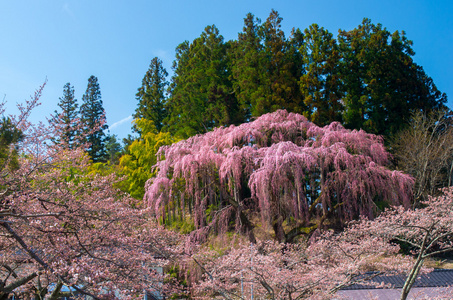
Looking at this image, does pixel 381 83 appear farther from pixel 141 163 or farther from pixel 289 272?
pixel 289 272

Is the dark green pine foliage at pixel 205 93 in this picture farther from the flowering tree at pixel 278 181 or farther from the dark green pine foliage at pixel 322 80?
the flowering tree at pixel 278 181

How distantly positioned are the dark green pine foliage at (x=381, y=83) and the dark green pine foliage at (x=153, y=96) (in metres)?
10.8

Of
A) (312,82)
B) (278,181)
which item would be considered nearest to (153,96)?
(312,82)

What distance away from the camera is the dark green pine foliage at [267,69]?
15.3 m

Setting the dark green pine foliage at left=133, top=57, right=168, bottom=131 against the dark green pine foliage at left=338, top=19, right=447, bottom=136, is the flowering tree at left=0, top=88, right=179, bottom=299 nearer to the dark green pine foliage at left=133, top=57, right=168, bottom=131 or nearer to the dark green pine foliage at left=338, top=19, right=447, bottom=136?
the dark green pine foliage at left=338, top=19, right=447, bottom=136

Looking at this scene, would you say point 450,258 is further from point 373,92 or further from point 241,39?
point 241,39

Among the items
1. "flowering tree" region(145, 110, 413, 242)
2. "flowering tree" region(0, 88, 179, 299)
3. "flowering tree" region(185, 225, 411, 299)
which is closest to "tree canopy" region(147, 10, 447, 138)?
"flowering tree" region(145, 110, 413, 242)

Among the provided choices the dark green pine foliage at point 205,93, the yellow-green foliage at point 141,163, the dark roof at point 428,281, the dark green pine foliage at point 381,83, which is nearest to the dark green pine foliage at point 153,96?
the dark green pine foliage at point 205,93

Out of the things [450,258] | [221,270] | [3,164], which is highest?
[3,164]

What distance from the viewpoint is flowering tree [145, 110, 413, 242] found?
8164mm

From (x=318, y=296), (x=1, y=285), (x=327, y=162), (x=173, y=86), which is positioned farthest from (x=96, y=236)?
(x=173, y=86)

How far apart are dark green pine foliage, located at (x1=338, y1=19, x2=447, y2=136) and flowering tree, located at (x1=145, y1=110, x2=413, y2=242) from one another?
4957mm

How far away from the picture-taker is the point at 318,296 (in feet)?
17.7

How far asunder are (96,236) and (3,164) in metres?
1.27
